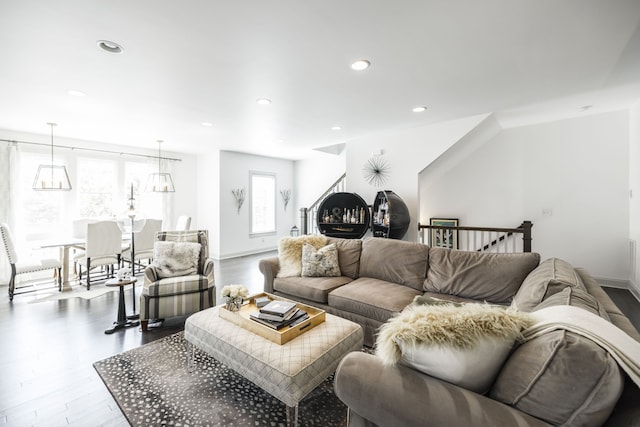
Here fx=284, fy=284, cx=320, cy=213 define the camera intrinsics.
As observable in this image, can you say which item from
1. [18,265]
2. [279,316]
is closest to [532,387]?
[279,316]

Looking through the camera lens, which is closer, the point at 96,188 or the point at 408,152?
the point at 408,152

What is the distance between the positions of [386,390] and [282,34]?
87.7 inches

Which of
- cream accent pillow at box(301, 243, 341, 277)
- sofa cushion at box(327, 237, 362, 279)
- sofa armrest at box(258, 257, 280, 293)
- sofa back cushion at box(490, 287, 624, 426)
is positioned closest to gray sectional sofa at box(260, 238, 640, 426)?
sofa back cushion at box(490, 287, 624, 426)

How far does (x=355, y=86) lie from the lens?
9.64 ft

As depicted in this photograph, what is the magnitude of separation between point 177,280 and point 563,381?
10.3ft

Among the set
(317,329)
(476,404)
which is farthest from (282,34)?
(476,404)

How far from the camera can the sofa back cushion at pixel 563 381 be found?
0.80 meters

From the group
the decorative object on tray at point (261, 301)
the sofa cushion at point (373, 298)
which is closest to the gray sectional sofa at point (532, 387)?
the sofa cushion at point (373, 298)

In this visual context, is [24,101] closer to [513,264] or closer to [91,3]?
[91,3]

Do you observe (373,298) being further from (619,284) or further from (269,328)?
(619,284)

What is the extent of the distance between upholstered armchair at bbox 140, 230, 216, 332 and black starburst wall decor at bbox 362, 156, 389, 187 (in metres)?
3.01

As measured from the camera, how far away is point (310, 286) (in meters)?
2.98

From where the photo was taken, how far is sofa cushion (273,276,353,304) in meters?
2.89

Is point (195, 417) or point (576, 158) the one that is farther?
point (576, 158)
